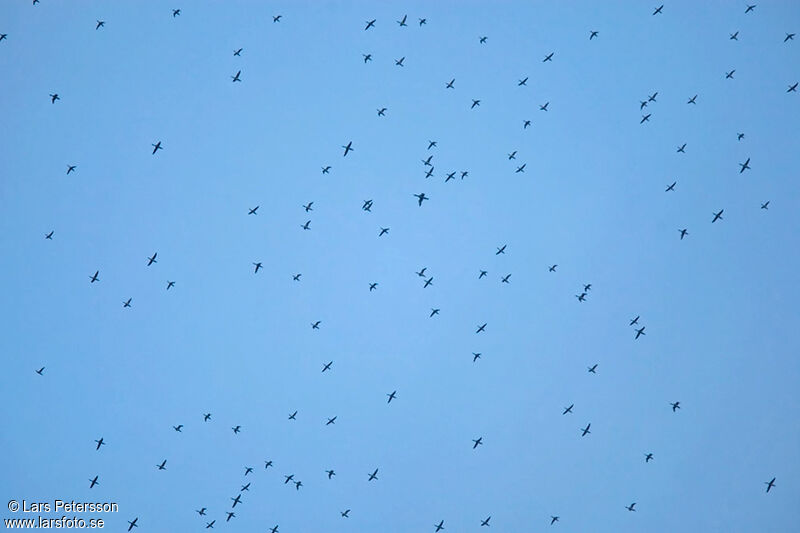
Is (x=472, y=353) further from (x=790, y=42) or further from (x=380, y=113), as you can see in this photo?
(x=790, y=42)

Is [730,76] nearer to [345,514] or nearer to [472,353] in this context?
[472,353]

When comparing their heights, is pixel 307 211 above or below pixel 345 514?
above

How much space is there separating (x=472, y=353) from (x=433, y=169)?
15.1 ft

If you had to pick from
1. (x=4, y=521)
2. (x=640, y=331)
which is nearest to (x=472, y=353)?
(x=640, y=331)

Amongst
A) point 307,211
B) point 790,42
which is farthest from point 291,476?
point 790,42

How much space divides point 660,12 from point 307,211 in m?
9.78

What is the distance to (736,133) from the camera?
904 inches

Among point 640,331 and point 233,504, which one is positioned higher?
point 233,504

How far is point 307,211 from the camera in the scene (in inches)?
911

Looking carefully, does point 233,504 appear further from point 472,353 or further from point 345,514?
point 472,353

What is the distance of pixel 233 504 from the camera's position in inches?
892

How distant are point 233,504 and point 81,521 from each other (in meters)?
3.50

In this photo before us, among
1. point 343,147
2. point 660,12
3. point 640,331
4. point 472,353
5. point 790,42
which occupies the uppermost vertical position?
point 343,147

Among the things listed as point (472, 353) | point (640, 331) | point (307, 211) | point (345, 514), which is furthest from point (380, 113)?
point (345, 514)
